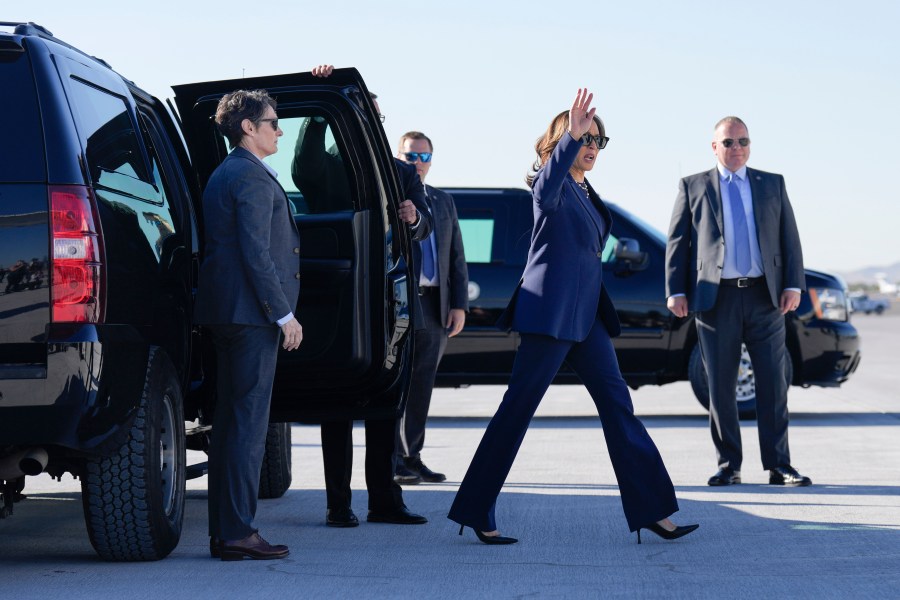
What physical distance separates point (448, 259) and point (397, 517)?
90.9 inches

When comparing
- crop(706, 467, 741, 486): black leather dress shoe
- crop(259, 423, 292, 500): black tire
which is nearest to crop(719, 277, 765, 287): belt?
crop(706, 467, 741, 486): black leather dress shoe

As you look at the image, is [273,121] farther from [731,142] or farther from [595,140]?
[731,142]

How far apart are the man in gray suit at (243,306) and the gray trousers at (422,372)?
2881 mm

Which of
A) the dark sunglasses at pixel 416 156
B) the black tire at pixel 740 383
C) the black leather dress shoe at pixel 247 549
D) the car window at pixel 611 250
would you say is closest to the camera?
the black leather dress shoe at pixel 247 549

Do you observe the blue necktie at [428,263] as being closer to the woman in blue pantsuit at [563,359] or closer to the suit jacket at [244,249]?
the woman in blue pantsuit at [563,359]

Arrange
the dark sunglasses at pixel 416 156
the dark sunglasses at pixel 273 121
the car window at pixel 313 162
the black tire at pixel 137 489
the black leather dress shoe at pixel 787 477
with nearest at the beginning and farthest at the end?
the black tire at pixel 137 489
the dark sunglasses at pixel 273 121
the car window at pixel 313 162
the black leather dress shoe at pixel 787 477
the dark sunglasses at pixel 416 156

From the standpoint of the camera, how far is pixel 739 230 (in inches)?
323

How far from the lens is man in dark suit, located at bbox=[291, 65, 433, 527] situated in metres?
6.53

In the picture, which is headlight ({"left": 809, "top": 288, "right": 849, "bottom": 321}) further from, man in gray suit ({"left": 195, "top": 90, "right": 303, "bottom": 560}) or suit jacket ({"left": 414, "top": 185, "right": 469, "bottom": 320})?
man in gray suit ({"left": 195, "top": 90, "right": 303, "bottom": 560})

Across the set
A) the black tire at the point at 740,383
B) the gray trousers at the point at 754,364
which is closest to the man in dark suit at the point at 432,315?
the gray trousers at the point at 754,364

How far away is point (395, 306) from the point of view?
21.3 ft

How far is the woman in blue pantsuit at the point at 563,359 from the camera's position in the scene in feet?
19.8

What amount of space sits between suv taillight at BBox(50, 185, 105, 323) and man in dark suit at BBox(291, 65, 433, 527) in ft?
5.58

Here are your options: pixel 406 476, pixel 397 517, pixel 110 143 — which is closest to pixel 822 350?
pixel 406 476
